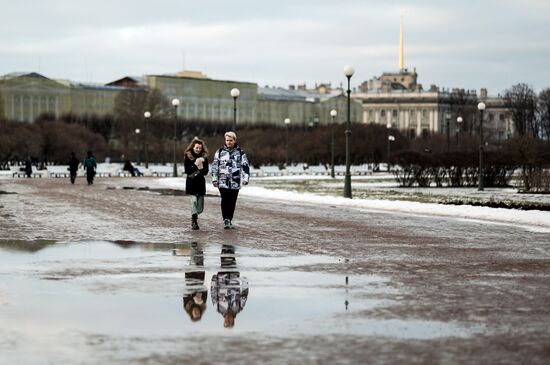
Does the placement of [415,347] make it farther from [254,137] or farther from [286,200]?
[254,137]

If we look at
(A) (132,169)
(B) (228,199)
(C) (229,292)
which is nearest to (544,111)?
(A) (132,169)

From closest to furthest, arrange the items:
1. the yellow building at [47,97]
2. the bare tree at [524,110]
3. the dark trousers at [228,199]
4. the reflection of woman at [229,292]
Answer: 1. the reflection of woman at [229,292]
2. the dark trousers at [228,199]
3. the bare tree at [524,110]
4. the yellow building at [47,97]

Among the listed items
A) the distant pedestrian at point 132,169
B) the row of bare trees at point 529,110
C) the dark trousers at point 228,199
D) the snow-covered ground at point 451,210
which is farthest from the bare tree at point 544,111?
the dark trousers at point 228,199

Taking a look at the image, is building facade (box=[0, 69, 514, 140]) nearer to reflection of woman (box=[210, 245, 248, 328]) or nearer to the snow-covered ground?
the snow-covered ground

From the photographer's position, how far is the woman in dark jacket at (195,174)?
21609 millimetres

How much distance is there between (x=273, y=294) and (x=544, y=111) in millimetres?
126483

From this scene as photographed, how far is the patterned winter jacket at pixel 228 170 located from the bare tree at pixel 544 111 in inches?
4159

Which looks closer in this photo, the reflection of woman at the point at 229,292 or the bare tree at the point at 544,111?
the reflection of woman at the point at 229,292

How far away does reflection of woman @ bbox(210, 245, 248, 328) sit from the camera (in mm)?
10836

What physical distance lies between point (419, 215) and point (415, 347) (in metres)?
18.6

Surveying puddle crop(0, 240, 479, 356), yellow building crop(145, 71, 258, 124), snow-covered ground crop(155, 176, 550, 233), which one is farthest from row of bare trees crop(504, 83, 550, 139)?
puddle crop(0, 240, 479, 356)

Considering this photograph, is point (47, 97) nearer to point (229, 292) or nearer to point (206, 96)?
point (206, 96)

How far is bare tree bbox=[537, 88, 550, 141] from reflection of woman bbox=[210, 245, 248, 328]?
11267 cm

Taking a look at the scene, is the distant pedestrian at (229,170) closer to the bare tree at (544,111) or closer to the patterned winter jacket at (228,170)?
the patterned winter jacket at (228,170)
